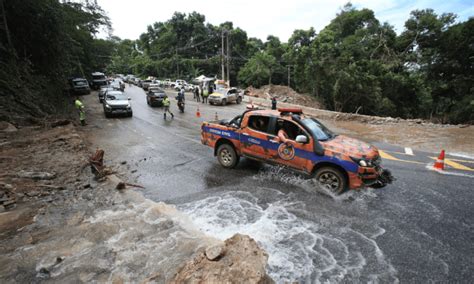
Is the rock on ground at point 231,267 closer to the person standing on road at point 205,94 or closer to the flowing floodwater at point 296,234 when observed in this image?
the flowing floodwater at point 296,234

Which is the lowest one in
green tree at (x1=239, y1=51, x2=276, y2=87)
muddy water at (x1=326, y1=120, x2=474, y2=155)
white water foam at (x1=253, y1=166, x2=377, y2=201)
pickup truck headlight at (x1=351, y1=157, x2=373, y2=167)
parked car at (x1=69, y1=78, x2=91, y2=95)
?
white water foam at (x1=253, y1=166, x2=377, y2=201)

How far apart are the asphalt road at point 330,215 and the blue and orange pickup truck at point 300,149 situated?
0.43 m

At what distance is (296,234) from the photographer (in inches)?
178

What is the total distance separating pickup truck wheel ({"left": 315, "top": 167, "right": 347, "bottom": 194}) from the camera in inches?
228

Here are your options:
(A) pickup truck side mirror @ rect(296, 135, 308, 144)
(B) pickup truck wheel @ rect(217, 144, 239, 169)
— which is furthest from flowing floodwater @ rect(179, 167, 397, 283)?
(B) pickup truck wheel @ rect(217, 144, 239, 169)

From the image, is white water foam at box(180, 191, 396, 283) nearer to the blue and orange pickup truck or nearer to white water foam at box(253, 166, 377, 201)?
white water foam at box(253, 166, 377, 201)

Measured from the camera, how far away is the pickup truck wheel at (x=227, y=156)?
7.57 meters

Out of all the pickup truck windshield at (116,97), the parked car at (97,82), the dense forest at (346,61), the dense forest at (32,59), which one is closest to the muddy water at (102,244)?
the dense forest at (32,59)

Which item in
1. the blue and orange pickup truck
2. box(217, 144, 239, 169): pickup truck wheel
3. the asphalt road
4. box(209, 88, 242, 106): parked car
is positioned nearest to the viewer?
the asphalt road

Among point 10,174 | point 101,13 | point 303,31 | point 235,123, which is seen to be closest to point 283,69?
point 303,31

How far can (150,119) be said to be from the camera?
641 inches

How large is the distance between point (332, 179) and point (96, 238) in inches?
194

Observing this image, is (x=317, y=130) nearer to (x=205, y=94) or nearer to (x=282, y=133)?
(x=282, y=133)

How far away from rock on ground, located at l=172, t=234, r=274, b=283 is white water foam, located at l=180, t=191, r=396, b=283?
718 mm
